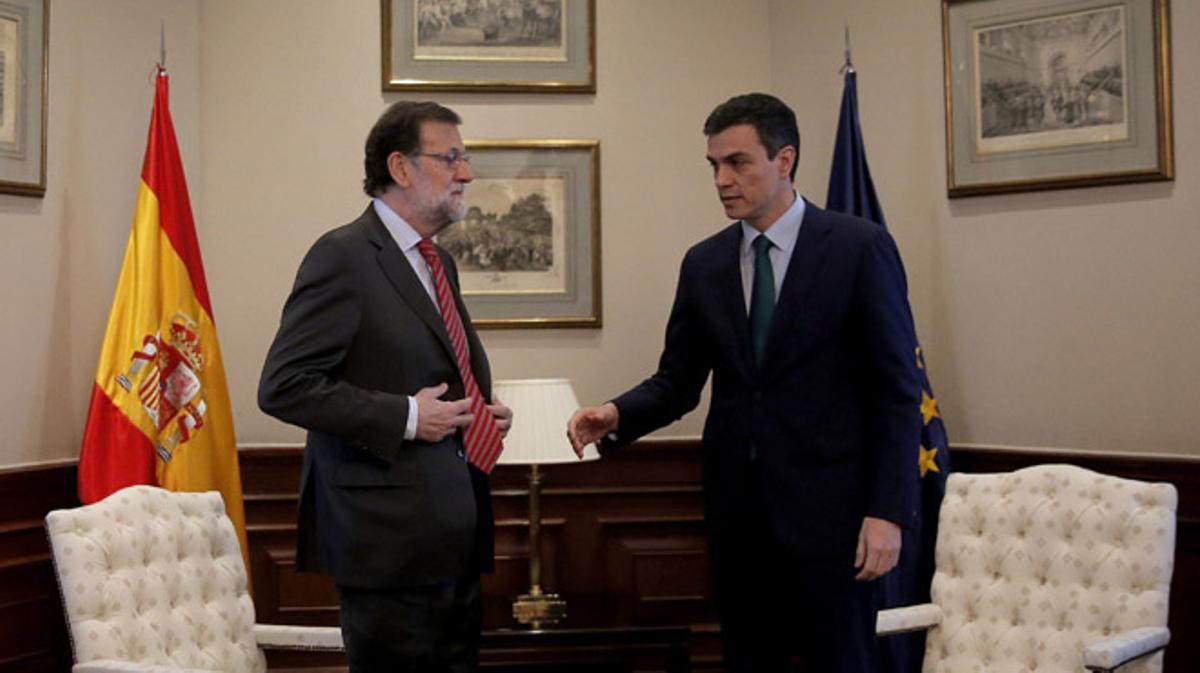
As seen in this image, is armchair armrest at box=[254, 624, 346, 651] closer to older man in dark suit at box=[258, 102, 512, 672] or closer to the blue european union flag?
older man in dark suit at box=[258, 102, 512, 672]

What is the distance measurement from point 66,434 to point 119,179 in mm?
936

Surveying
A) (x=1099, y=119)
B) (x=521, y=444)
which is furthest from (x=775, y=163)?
(x=1099, y=119)

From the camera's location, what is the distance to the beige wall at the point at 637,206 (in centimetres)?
418

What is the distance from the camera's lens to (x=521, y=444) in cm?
413

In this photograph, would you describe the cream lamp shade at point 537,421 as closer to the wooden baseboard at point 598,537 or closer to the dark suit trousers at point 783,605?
the wooden baseboard at point 598,537

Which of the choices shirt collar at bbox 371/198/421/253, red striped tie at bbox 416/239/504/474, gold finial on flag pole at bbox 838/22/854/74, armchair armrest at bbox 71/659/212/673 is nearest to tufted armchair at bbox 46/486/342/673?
armchair armrest at bbox 71/659/212/673

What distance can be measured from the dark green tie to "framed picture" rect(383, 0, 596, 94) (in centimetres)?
239

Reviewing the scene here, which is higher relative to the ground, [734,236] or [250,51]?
[250,51]

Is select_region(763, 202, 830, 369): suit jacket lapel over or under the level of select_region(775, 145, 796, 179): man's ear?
under

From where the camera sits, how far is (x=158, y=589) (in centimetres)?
336

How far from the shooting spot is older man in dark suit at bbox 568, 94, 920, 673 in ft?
8.75

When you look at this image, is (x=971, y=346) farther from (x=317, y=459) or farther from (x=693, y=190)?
(x=317, y=459)

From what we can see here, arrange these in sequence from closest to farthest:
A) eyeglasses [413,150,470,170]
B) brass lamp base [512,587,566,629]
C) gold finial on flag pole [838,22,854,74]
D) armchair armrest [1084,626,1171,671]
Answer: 1. eyeglasses [413,150,470,170]
2. armchair armrest [1084,626,1171,671]
3. brass lamp base [512,587,566,629]
4. gold finial on flag pole [838,22,854,74]

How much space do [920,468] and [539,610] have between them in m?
1.38
